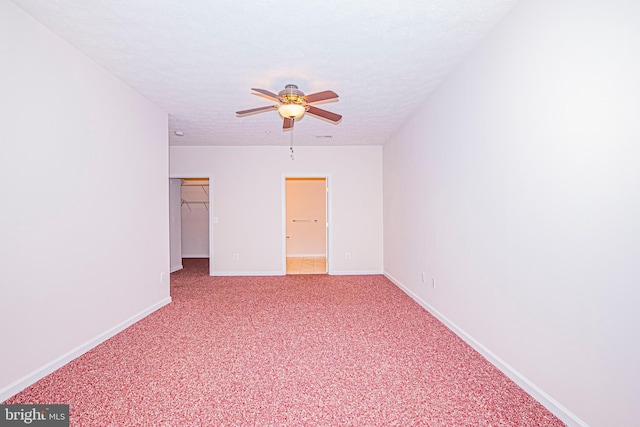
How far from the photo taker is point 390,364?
226 cm

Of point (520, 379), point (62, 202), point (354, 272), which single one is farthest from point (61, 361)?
point (354, 272)

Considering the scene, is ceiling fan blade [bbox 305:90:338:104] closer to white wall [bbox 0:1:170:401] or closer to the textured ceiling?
the textured ceiling

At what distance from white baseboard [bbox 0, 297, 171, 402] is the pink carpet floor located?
0.15ft

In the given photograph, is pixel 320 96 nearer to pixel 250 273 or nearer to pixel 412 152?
pixel 412 152

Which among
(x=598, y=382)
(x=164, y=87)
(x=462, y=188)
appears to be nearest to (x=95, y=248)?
(x=164, y=87)

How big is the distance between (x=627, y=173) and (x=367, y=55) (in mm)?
1901

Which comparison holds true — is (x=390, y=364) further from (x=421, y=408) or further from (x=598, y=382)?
(x=598, y=382)

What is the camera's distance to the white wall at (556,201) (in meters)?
1.30

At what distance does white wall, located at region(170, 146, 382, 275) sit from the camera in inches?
223

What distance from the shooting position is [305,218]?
8.27 meters

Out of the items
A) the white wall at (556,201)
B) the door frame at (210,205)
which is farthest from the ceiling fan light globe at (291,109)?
the door frame at (210,205)

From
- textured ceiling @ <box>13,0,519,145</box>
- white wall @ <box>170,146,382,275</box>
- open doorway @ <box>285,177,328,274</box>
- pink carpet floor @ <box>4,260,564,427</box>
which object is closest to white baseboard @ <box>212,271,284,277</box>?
white wall @ <box>170,146,382,275</box>

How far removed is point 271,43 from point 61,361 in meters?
2.91

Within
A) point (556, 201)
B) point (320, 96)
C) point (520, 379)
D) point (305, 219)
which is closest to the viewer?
point (556, 201)
